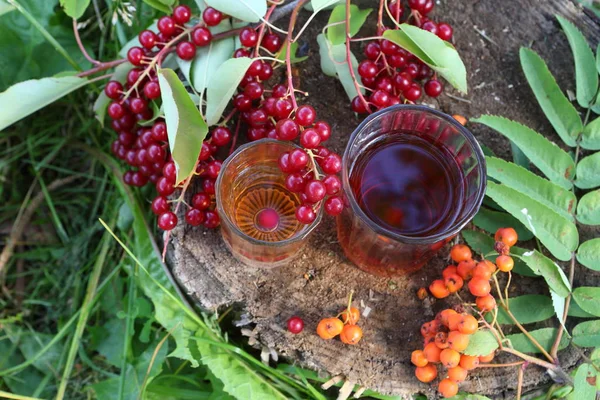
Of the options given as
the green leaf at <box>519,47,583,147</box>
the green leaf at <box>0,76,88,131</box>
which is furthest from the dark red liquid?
the green leaf at <box>0,76,88,131</box>

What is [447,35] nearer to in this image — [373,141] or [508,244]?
[373,141]

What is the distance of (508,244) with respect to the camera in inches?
47.8

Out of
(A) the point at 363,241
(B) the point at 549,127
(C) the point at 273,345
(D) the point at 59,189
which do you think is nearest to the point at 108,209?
(D) the point at 59,189

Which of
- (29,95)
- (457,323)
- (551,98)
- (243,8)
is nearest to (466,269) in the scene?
(457,323)

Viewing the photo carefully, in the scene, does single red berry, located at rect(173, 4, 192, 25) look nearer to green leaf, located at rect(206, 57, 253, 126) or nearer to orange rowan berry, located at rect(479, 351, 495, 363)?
green leaf, located at rect(206, 57, 253, 126)

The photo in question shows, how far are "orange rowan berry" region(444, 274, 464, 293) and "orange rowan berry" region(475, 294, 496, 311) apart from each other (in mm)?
52

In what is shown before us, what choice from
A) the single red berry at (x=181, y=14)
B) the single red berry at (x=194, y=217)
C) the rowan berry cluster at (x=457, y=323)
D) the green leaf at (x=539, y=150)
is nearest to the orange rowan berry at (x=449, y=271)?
the rowan berry cluster at (x=457, y=323)

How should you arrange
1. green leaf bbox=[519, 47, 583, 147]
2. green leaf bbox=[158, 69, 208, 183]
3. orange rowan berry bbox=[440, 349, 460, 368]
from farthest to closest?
green leaf bbox=[519, 47, 583, 147], orange rowan berry bbox=[440, 349, 460, 368], green leaf bbox=[158, 69, 208, 183]

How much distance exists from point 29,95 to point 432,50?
871 mm

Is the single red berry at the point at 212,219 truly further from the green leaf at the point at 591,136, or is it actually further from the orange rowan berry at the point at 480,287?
the green leaf at the point at 591,136

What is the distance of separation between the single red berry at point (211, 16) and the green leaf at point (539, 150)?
0.62 metres

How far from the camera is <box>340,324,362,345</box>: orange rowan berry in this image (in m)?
1.18

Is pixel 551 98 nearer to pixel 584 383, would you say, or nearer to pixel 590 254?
pixel 590 254

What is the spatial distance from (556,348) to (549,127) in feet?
1.72
